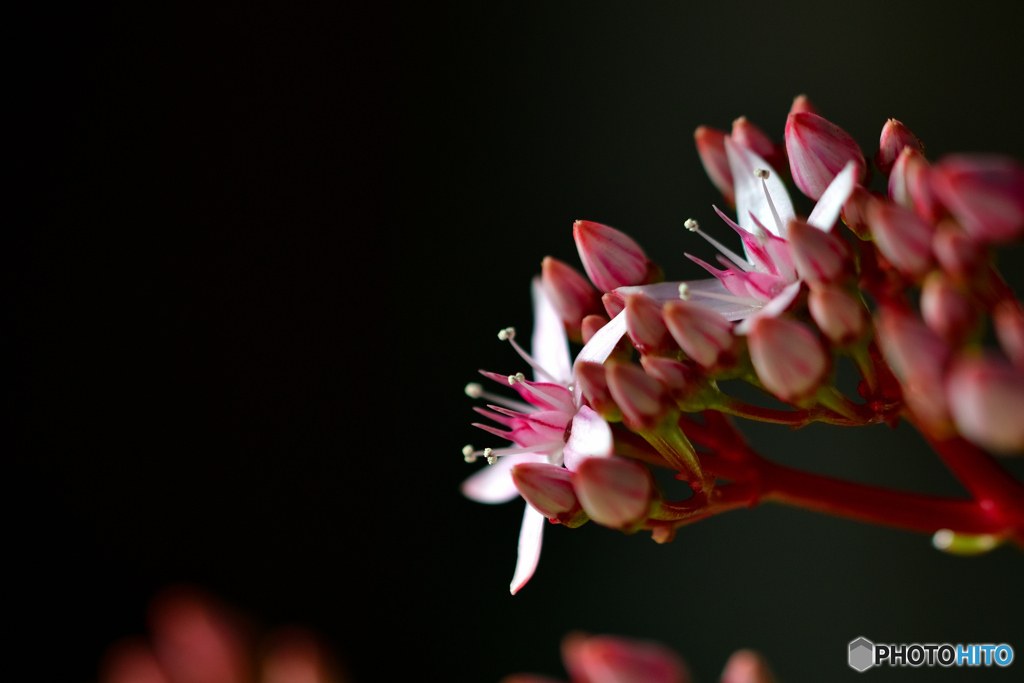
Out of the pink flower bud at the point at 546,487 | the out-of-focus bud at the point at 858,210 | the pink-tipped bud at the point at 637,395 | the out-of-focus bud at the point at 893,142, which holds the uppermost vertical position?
the out-of-focus bud at the point at 893,142

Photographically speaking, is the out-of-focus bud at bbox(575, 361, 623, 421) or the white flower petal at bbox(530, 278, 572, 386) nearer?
the out-of-focus bud at bbox(575, 361, 623, 421)

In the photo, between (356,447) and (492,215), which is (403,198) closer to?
(492,215)

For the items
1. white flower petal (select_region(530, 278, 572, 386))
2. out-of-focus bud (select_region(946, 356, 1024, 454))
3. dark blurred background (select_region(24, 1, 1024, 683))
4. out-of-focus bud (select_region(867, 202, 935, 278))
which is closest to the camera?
out-of-focus bud (select_region(946, 356, 1024, 454))

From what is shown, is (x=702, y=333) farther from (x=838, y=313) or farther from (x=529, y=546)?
(x=529, y=546)

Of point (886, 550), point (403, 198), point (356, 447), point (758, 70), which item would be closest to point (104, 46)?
point (403, 198)

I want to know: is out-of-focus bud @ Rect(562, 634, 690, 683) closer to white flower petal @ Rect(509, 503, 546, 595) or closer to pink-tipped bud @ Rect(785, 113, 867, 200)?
white flower petal @ Rect(509, 503, 546, 595)

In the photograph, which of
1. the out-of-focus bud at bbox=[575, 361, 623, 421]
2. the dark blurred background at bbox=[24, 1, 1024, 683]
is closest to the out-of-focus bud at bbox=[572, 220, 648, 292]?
the out-of-focus bud at bbox=[575, 361, 623, 421]

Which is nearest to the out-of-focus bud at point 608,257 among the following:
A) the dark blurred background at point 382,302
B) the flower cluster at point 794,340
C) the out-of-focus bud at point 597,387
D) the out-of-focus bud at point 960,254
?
the flower cluster at point 794,340

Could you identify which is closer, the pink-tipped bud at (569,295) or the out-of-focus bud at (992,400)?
the out-of-focus bud at (992,400)

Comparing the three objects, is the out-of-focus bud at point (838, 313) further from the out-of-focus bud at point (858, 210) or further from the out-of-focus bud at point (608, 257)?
the out-of-focus bud at point (608, 257)
